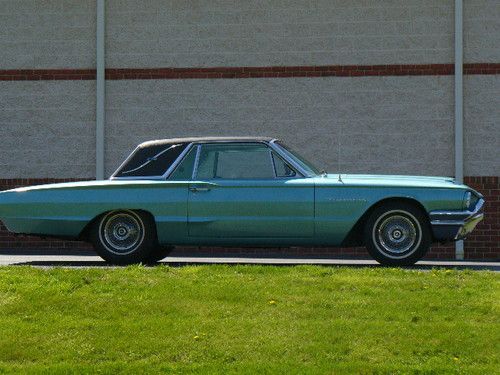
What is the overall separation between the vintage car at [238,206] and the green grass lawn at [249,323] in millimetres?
2138

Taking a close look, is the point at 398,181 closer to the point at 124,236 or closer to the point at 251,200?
the point at 251,200

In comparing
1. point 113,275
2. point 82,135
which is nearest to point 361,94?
point 82,135

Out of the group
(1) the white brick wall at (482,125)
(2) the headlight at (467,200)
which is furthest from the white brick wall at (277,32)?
(2) the headlight at (467,200)

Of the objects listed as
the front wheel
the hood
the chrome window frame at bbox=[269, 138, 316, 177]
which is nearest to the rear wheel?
the chrome window frame at bbox=[269, 138, 316, 177]

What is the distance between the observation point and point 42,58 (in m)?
19.7

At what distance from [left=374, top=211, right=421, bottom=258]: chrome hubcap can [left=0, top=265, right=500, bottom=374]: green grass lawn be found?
2.07 m

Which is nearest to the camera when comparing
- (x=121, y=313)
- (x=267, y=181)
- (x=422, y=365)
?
(x=422, y=365)

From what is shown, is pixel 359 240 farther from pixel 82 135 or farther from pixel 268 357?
pixel 82 135

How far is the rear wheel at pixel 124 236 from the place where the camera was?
1286 centimetres

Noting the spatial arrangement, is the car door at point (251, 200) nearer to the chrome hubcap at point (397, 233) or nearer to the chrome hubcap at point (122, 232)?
the chrome hubcap at point (122, 232)

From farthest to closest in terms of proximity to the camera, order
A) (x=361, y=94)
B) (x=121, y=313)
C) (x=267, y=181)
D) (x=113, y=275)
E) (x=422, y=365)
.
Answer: (x=361, y=94), (x=267, y=181), (x=113, y=275), (x=121, y=313), (x=422, y=365)

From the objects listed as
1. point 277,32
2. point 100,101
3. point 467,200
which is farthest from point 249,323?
point 100,101

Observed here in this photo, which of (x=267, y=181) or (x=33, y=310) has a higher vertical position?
(x=267, y=181)

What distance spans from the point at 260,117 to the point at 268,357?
11.4 metres
